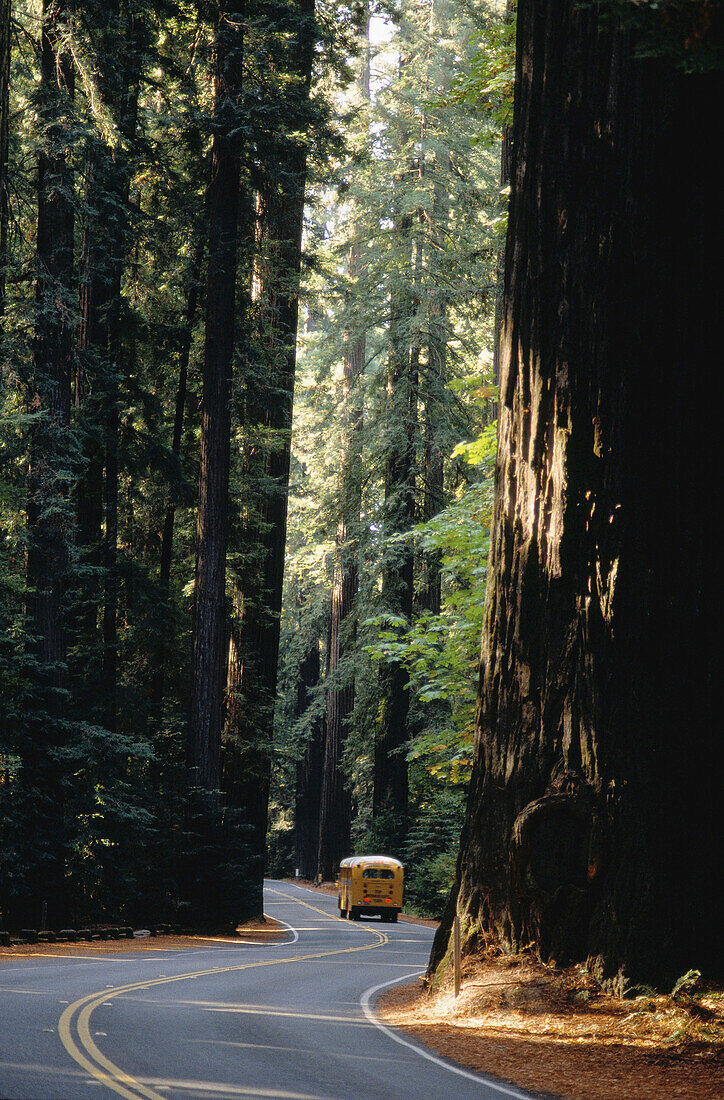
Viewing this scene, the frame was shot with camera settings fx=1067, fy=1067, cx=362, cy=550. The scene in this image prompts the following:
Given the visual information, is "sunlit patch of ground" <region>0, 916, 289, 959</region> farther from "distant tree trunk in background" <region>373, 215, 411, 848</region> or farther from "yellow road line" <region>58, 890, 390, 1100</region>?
"distant tree trunk in background" <region>373, 215, 411, 848</region>

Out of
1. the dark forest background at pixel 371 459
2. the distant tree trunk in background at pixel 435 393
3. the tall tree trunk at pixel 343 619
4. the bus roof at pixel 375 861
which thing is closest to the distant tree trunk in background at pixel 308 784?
the dark forest background at pixel 371 459

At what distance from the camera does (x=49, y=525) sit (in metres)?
18.0

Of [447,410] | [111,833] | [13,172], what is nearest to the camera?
[13,172]

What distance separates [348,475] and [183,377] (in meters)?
10.2

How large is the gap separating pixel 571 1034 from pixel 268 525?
16.6 metres

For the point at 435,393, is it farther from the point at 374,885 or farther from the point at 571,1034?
the point at 571,1034

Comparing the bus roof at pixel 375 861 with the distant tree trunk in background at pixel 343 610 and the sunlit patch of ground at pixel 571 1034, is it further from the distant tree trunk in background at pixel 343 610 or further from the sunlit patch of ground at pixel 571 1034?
the sunlit patch of ground at pixel 571 1034

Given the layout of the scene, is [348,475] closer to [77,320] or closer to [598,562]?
[77,320]

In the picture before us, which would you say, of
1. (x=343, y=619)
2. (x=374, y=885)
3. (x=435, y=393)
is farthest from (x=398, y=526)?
(x=374, y=885)

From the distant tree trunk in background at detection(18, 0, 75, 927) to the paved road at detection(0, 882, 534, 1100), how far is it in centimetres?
283

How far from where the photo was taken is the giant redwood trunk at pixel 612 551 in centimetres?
913

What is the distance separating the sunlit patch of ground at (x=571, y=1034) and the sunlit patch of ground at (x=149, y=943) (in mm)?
7869

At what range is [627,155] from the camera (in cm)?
958

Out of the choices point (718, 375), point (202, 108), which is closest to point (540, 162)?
point (718, 375)
